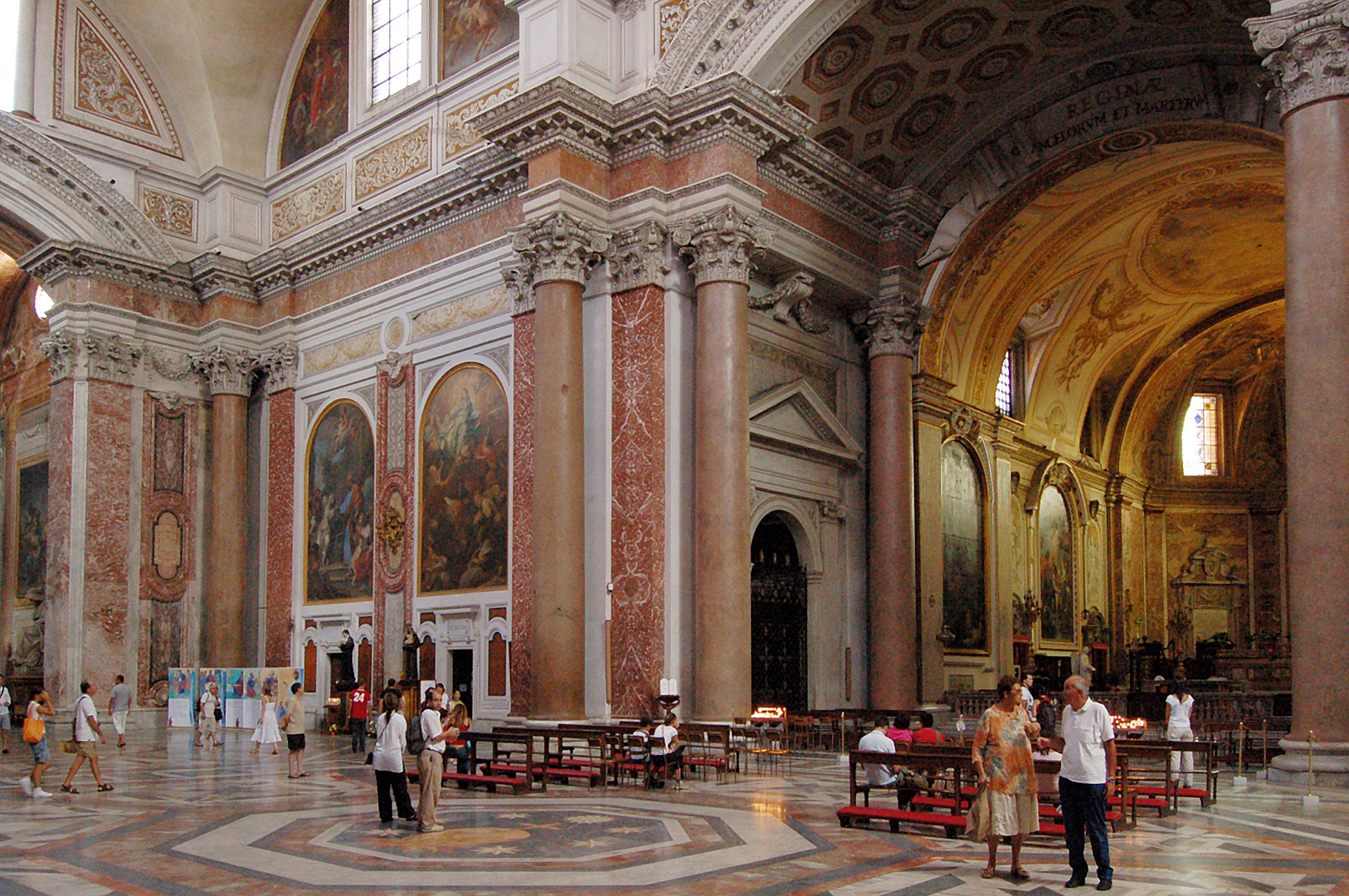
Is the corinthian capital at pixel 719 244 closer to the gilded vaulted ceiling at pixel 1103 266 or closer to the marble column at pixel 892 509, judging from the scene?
the marble column at pixel 892 509

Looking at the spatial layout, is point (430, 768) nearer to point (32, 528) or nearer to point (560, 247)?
point (560, 247)

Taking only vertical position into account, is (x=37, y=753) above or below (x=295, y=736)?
above

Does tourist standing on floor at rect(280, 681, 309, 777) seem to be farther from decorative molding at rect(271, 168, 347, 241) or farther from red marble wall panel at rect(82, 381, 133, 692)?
decorative molding at rect(271, 168, 347, 241)

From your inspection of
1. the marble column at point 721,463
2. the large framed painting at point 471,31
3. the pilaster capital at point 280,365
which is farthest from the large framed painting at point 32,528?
the marble column at point 721,463

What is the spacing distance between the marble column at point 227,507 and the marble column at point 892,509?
43.5 feet

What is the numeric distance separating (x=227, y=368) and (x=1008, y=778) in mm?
22736

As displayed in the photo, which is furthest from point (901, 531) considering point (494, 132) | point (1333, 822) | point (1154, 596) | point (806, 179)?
point (1154, 596)

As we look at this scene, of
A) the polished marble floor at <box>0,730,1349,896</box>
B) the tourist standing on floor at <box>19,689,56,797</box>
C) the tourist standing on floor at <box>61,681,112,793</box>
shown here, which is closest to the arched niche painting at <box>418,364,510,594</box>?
the polished marble floor at <box>0,730,1349,896</box>

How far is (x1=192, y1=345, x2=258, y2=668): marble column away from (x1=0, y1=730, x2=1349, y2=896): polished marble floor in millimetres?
12436

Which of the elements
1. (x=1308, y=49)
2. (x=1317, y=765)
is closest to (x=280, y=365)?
(x=1308, y=49)

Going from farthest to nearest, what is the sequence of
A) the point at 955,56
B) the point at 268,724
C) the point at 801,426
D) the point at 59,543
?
1. the point at 59,543
2. the point at 801,426
3. the point at 955,56
4. the point at 268,724

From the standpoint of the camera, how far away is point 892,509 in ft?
74.8

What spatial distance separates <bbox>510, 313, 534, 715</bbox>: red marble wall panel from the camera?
19672mm

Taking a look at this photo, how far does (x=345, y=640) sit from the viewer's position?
24.5 m
